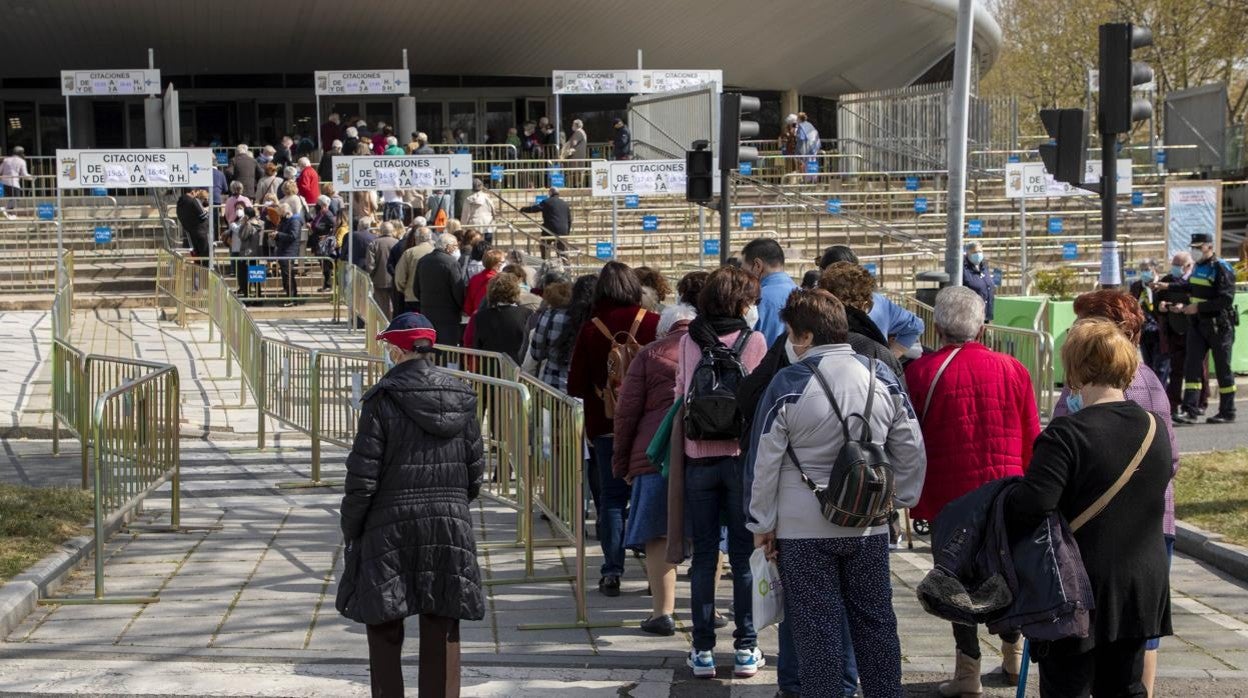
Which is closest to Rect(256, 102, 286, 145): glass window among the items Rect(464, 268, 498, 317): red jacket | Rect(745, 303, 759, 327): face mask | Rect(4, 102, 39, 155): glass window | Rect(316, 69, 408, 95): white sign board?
Rect(4, 102, 39, 155): glass window

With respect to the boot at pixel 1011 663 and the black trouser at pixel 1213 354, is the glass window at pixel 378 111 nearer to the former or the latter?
the black trouser at pixel 1213 354

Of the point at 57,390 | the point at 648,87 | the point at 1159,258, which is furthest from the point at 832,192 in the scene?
the point at 57,390

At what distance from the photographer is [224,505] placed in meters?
11.5

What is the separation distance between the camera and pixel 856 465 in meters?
5.79

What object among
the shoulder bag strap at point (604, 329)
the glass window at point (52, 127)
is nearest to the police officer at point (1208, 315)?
the shoulder bag strap at point (604, 329)

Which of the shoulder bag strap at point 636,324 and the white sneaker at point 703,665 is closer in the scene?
the white sneaker at point 703,665

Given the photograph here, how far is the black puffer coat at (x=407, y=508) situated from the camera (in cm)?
599

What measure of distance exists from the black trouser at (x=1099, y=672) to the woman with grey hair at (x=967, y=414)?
1.11m

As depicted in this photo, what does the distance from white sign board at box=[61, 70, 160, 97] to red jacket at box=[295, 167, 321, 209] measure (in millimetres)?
4721

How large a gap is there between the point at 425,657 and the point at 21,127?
4155cm

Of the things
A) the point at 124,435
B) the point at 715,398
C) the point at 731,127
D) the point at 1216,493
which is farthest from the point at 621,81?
the point at 715,398

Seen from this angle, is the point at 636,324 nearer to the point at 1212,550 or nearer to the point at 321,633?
the point at 321,633

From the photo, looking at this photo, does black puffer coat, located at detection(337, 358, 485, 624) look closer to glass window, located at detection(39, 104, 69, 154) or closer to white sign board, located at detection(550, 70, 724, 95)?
white sign board, located at detection(550, 70, 724, 95)

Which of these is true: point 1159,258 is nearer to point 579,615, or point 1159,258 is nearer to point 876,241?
point 876,241
